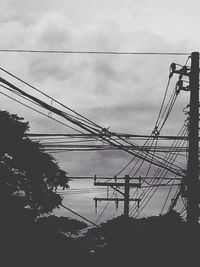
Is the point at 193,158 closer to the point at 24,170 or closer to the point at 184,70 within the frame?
the point at 184,70

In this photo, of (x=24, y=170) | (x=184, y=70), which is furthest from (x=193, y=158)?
(x=24, y=170)

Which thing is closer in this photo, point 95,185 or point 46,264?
point 46,264

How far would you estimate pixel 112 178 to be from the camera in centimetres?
2652

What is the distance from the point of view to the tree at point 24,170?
8.82m

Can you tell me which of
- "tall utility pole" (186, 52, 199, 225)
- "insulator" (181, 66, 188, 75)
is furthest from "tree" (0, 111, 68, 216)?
"insulator" (181, 66, 188, 75)

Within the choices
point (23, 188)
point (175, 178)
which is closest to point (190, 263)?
point (23, 188)

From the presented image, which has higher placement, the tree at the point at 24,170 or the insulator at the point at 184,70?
the insulator at the point at 184,70

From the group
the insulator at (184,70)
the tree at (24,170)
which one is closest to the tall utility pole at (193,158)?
the insulator at (184,70)

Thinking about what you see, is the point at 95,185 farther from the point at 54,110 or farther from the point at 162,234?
the point at 54,110

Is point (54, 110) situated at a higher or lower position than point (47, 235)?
higher

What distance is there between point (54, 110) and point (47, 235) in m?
2.47

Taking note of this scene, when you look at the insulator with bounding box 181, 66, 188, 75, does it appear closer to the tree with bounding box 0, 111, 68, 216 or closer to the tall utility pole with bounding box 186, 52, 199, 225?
the tall utility pole with bounding box 186, 52, 199, 225

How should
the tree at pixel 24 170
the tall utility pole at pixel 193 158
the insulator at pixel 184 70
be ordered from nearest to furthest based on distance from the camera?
1. the tree at pixel 24 170
2. the tall utility pole at pixel 193 158
3. the insulator at pixel 184 70

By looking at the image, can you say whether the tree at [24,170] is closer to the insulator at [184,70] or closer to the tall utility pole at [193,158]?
the tall utility pole at [193,158]
